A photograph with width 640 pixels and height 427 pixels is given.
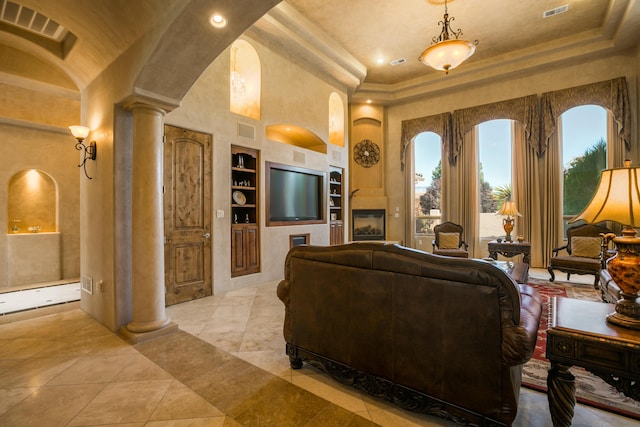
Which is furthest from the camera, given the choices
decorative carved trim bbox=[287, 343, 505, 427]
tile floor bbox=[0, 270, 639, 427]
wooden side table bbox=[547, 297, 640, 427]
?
tile floor bbox=[0, 270, 639, 427]

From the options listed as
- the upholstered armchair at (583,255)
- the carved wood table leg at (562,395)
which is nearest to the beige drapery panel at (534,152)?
the upholstered armchair at (583,255)

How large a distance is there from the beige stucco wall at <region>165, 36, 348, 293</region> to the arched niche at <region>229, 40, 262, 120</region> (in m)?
0.11

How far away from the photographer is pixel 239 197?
4.84m

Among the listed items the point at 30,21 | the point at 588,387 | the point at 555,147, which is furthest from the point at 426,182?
the point at 30,21

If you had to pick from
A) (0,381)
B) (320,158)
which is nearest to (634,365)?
(0,381)

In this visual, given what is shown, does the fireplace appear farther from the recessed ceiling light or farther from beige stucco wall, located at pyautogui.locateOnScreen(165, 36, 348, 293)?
the recessed ceiling light

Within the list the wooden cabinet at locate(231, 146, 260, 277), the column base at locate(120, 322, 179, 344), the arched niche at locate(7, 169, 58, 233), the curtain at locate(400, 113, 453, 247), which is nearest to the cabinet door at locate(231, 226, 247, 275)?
the wooden cabinet at locate(231, 146, 260, 277)

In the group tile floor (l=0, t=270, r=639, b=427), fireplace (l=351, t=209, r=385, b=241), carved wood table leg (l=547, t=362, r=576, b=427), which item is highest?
fireplace (l=351, t=209, r=385, b=241)

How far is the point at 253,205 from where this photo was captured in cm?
489

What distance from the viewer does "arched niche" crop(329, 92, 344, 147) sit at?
6.99 metres

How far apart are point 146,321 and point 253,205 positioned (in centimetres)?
242

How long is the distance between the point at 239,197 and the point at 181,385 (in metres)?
3.15

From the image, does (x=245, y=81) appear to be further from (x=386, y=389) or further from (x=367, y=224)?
(x=386, y=389)

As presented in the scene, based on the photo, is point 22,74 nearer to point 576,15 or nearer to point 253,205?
point 253,205
